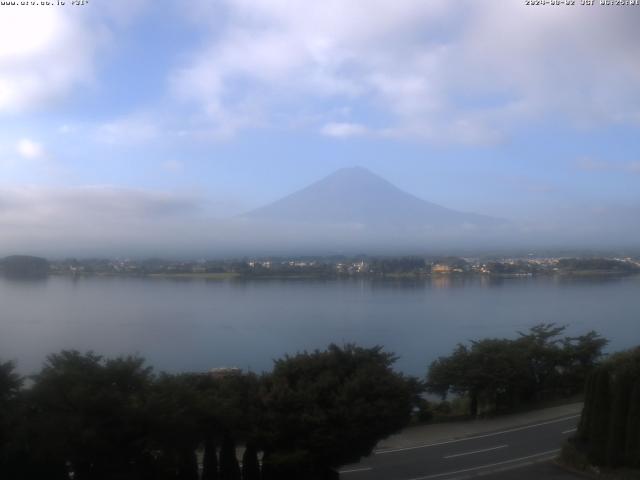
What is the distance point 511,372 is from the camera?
409 inches

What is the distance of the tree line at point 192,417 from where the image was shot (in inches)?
200

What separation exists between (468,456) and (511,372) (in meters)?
2.92

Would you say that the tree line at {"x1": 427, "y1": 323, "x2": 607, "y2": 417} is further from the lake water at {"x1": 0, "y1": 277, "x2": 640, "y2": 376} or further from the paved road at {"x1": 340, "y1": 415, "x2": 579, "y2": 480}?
the lake water at {"x1": 0, "y1": 277, "x2": 640, "y2": 376}

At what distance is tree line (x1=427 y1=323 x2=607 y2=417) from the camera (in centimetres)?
1040

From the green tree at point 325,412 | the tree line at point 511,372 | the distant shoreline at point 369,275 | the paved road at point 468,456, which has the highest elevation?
the distant shoreline at point 369,275

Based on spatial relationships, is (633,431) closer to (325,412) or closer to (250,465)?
(325,412)

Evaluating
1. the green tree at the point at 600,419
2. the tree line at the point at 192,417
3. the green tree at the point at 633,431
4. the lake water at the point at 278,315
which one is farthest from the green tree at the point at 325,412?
the lake water at the point at 278,315

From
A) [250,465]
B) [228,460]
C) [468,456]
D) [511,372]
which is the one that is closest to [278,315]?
[511,372]

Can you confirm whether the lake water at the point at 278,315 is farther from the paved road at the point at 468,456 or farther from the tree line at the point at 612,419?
the tree line at the point at 612,419

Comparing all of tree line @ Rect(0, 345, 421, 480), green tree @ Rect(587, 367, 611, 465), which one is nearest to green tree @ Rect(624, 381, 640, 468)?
green tree @ Rect(587, 367, 611, 465)

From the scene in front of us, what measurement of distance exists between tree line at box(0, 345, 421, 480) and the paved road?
996mm

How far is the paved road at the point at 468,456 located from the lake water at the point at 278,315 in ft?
7.54

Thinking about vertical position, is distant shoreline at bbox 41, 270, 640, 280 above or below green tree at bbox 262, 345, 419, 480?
above

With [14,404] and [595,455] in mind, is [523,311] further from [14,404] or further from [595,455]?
[14,404]
